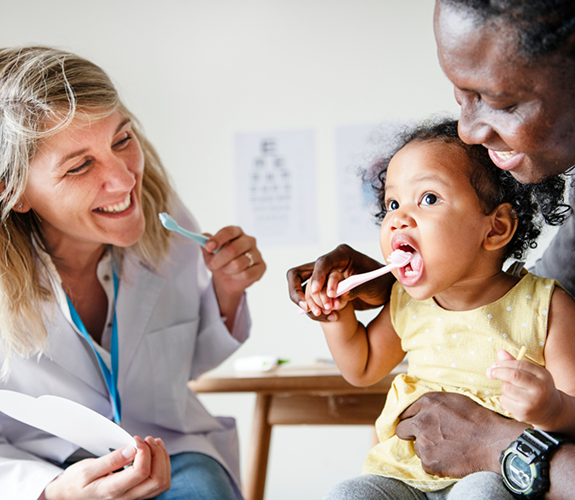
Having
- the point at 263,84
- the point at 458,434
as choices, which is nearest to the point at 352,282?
the point at 458,434

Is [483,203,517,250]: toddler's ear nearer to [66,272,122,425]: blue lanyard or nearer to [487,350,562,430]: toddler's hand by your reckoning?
[487,350,562,430]: toddler's hand

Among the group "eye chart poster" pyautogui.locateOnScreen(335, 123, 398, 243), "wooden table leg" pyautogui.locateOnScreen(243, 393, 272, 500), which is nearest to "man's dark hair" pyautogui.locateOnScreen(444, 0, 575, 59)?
"wooden table leg" pyautogui.locateOnScreen(243, 393, 272, 500)

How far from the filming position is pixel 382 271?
87cm

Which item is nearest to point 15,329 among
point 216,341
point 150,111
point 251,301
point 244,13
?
point 216,341

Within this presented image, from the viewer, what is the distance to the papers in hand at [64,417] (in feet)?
3.30

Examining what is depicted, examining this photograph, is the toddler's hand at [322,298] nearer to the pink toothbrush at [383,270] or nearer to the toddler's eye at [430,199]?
the pink toothbrush at [383,270]

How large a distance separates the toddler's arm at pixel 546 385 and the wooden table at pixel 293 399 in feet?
2.48

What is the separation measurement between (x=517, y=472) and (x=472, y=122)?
47 centimetres

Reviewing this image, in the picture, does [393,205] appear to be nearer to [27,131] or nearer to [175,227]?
[175,227]

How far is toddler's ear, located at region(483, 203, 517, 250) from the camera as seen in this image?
2.99 ft

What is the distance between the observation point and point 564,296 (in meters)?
0.90

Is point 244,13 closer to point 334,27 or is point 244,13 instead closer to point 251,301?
point 334,27

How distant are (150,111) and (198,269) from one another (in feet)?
6.06

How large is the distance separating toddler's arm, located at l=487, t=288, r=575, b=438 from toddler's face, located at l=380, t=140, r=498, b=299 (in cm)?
17
